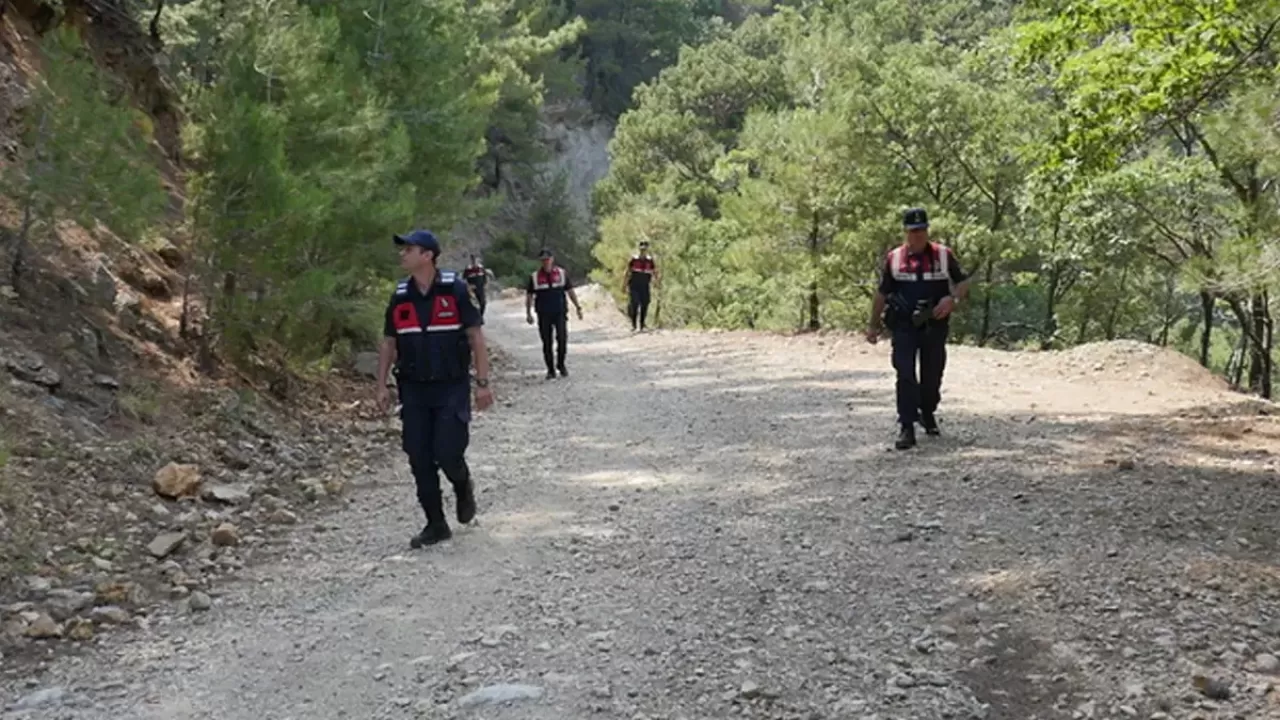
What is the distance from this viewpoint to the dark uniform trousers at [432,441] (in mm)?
6508

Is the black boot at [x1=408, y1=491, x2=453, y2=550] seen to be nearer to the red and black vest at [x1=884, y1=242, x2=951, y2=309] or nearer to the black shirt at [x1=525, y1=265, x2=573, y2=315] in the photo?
the red and black vest at [x1=884, y1=242, x2=951, y2=309]

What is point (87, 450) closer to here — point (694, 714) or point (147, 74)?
point (694, 714)

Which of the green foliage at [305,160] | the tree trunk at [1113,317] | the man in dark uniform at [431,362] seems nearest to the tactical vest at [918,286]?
the man in dark uniform at [431,362]

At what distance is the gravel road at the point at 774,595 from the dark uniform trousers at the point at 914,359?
16.0 inches

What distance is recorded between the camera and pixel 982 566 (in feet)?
18.0

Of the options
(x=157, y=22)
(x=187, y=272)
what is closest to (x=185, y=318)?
(x=187, y=272)

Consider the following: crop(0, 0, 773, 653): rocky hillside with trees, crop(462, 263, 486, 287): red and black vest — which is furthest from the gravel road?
crop(462, 263, 486, 287): red and black vest

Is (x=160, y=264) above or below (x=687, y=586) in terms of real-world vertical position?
above

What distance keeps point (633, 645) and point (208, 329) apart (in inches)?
268

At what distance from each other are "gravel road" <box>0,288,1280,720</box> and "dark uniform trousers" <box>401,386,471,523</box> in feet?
1.19

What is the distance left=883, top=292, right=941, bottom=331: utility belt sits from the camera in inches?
332

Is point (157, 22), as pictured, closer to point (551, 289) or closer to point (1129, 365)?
point (551, 289)

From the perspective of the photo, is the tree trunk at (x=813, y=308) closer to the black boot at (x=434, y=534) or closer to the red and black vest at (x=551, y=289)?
the red and black vest at (x=551, y=289)

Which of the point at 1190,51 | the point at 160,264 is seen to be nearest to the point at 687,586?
the point at 1190,51
